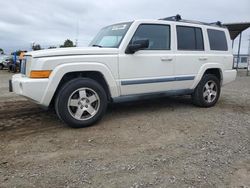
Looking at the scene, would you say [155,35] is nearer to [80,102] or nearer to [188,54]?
[188,54]

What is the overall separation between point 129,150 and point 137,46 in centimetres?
200

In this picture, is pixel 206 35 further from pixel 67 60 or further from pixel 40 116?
pixel 40 116

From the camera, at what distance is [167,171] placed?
9.86 feet

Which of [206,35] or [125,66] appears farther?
[206,35]

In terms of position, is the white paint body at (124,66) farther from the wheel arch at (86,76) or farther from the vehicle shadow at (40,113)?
the vehicle shadow at (40,113)

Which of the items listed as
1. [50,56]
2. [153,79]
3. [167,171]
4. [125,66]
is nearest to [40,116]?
[50,56]

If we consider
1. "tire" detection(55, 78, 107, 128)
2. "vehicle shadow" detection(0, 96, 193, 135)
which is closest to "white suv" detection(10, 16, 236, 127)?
"tire" detection(55, 78, 107, 128)

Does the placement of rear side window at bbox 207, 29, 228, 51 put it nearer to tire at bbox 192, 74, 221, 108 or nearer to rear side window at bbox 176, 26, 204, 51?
rear side window at bbox 176, 26, 204, 51

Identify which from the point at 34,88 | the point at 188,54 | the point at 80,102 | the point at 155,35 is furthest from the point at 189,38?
the point at 34,88

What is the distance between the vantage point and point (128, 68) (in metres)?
4.91

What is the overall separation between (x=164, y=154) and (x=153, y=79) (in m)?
2.08

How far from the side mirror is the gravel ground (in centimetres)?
133

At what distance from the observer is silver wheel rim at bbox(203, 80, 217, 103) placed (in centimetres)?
628

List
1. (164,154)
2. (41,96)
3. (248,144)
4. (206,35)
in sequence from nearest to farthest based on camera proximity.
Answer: (164,154) → (248,144) → (41,96) → (206,35)
